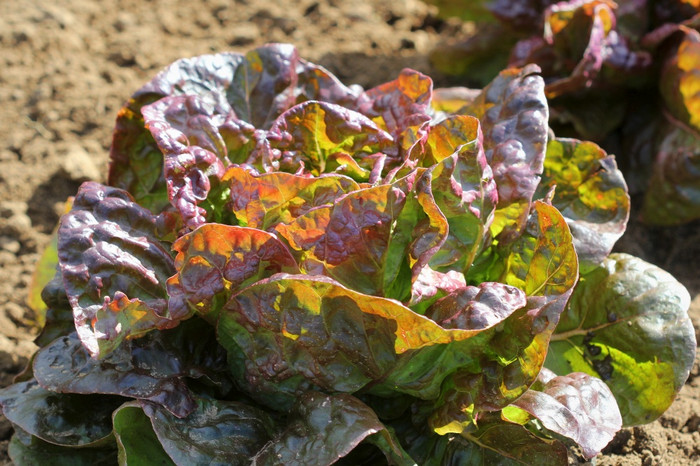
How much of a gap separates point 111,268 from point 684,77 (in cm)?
327

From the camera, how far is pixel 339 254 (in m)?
2.66

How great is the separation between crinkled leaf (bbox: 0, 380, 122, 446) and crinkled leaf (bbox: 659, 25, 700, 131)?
3376 mm

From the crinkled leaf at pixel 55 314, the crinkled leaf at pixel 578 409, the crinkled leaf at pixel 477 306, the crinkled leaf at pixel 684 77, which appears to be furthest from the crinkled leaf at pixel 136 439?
the crinkled leaf at pixel 684 77

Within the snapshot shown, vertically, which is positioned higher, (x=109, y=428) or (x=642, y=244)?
(x=109, y=428)

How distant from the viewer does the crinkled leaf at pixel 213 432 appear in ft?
8.80

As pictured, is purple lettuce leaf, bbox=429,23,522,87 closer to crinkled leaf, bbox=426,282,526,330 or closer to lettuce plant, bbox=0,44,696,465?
lettuce plant, bbox=0,44,696,465

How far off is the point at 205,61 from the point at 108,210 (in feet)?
2.71

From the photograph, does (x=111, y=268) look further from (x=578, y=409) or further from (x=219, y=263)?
(x=578, y=409)

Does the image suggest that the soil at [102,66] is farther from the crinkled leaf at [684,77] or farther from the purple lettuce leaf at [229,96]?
the purple lettuce leaf at [229,96]

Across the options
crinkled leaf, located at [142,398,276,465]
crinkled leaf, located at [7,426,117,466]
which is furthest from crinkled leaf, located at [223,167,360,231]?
crinkled leaf, located at [7,426,117,466]

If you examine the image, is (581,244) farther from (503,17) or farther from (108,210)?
(503,17)

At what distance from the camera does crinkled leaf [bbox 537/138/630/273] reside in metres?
3.45

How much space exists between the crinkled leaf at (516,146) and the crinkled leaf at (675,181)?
171 cm

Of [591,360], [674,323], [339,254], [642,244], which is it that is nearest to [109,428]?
[339,254]
